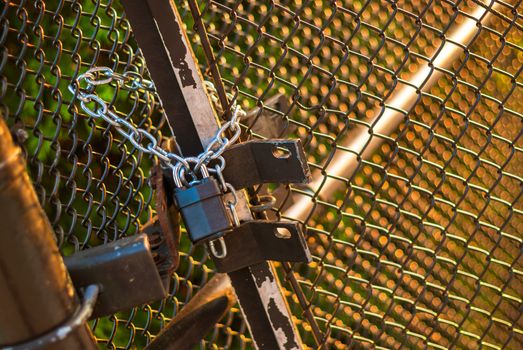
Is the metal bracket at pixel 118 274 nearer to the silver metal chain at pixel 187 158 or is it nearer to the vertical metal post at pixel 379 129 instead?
the silver metal chain at pixel 187 158

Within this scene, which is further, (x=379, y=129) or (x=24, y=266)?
(x=379, y=129)

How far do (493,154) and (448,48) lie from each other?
2.09ft

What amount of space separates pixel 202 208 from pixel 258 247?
22 centimetres

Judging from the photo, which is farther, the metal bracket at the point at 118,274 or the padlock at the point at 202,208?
the padlock at the point at 202,208

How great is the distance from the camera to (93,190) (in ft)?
8.93

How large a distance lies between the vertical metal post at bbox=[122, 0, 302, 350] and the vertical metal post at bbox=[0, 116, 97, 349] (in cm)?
57

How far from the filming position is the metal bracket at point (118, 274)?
1337 millimetres

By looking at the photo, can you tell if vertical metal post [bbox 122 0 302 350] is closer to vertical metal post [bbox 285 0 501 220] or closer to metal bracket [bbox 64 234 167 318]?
metal bracket [bbox 64 234 167 318]

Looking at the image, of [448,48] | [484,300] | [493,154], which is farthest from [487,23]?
[484,300]

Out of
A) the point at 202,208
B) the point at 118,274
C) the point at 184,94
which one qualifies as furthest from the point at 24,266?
the point at 184,94

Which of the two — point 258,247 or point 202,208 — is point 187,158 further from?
point 258,247

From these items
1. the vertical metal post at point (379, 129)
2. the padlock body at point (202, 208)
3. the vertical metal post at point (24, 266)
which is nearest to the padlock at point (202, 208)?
the padlock body at point (202, 208)

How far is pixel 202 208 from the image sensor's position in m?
1.59

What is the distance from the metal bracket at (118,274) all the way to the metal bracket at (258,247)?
38 cm
